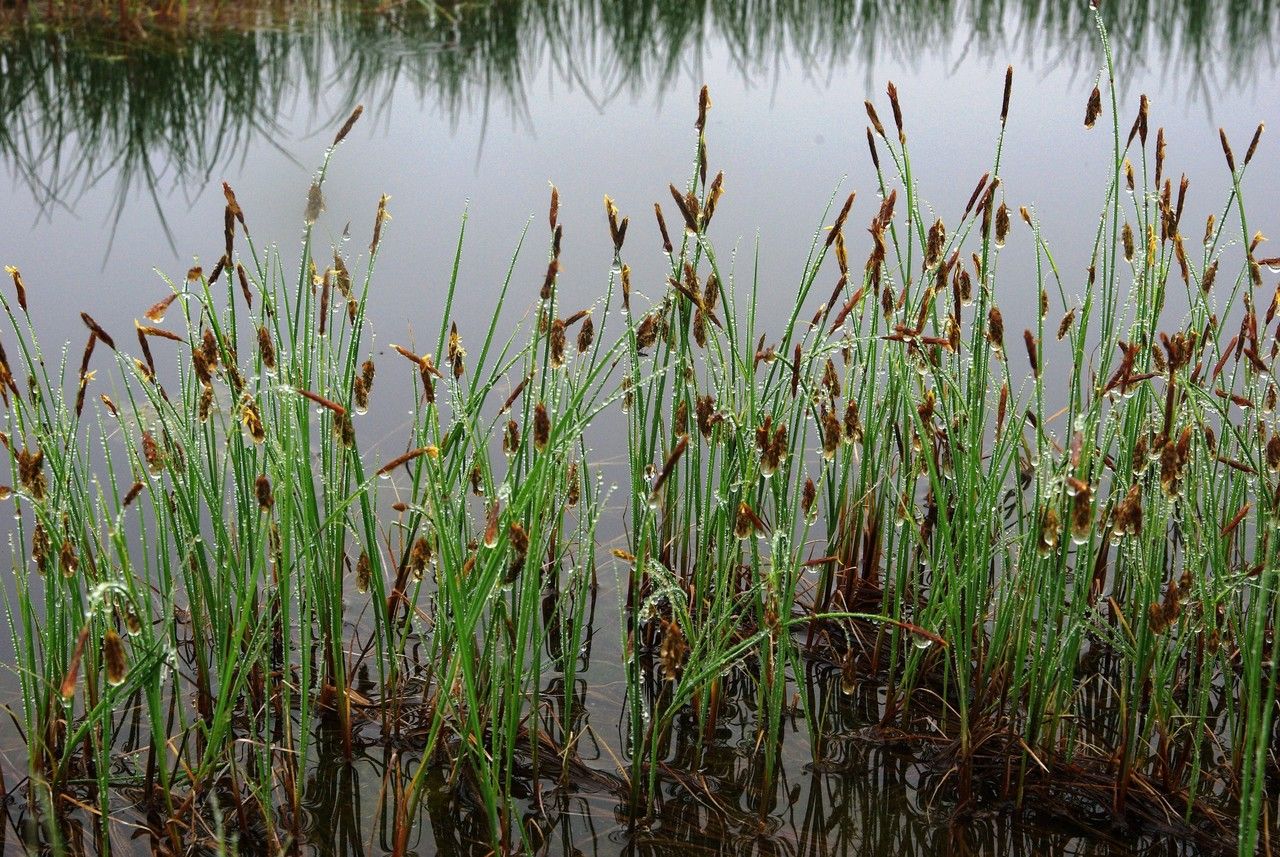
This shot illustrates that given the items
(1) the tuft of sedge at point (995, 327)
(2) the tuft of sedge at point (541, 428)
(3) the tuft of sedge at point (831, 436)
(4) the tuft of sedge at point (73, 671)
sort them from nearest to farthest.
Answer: (4) the tuft of sedge at point (73, 671), (2) the tuft of sedge at point (541, 428), (3) the tuft of sedge at point (831, 436), (1) the tuft of sedge at point (995, 327)

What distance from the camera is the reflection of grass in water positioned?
17.0 ft

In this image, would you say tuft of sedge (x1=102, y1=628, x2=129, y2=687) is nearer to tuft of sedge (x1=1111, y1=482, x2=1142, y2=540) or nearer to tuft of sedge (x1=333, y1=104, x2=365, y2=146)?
tuft of sedge (x1=333, y1=104, x2=365, y2=146)

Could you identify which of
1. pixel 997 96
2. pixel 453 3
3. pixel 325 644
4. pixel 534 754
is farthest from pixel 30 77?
pixel 534 754

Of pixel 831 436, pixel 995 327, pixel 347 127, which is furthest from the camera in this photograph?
pixel 995 327

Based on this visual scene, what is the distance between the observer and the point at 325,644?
2.09 m

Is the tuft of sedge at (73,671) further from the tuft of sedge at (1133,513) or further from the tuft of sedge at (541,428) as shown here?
the tuft of sedge at (1133,513)

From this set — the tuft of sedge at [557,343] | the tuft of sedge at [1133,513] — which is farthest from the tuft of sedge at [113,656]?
the tuft of sedge at [1133,513]

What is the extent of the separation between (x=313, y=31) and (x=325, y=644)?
17.9ft

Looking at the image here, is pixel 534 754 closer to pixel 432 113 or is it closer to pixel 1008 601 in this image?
pixel 1008 601

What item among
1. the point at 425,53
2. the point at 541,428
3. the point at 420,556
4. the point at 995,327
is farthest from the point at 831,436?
the point at 425,53

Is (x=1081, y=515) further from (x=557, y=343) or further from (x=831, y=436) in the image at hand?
(x=557, y=343)

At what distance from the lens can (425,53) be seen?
6551mm

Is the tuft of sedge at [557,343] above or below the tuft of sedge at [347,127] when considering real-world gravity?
below

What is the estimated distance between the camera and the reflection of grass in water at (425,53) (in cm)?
520
